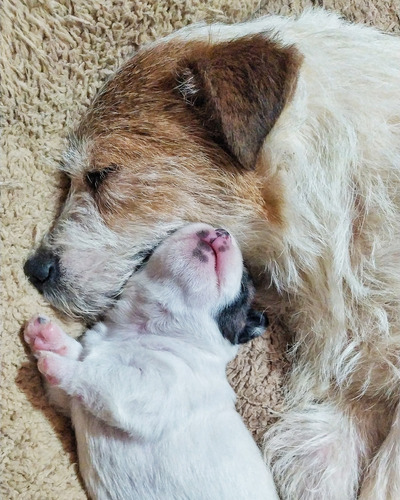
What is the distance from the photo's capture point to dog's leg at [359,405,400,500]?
1555mm

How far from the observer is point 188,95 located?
1.57 meters

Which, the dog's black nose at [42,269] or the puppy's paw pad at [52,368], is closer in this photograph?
the puppy's paw pad at [52,368]

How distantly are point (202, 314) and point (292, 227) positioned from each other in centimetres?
32

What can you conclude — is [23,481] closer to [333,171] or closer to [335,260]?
[335,260]

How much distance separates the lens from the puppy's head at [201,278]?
1.44 m

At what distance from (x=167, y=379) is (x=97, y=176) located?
1.74ft

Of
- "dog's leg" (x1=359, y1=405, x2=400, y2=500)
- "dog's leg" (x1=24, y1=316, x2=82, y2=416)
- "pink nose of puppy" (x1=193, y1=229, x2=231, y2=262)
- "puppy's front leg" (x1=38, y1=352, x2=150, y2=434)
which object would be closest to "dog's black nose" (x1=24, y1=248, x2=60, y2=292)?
"dog's leg" (x1=24, y1=316, x2=82, y2=416)

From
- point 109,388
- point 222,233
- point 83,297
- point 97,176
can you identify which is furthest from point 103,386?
point 97,176

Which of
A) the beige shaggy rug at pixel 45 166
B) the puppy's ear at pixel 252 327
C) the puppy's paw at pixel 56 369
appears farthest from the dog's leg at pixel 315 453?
the puppy's paw at pixel 56 369

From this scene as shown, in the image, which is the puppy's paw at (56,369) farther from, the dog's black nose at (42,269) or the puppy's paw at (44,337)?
the dog's black nose at (42,269)

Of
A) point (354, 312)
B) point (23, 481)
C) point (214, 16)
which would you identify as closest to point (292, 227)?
point (354, 312)

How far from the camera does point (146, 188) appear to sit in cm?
156

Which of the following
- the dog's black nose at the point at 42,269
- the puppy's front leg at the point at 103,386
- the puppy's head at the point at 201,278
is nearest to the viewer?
the puppy's front leg at the point at 103,386

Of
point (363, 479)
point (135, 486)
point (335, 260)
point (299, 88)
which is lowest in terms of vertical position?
point (363, 479)
